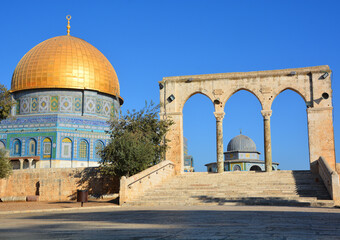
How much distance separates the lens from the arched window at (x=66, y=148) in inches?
1374

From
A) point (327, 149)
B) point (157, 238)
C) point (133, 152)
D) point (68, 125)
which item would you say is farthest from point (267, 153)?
point (68, 125)

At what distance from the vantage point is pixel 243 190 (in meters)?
15.5

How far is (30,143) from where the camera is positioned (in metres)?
35.3

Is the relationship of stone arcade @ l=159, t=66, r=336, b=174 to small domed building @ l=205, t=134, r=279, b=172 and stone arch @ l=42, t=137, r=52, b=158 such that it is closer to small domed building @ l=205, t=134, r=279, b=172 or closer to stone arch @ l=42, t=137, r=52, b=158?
stone arch @ l=42, t=137, r=52, b=158

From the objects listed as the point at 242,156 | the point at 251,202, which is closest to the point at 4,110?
the point at 251,202

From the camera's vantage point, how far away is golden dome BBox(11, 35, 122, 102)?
37.4 meters

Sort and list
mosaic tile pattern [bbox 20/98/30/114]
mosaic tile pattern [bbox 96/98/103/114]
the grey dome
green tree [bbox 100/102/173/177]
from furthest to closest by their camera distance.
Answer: the grey dome < mosaic tile pattern [bbox 96/98/103/114] < mosaic tile pattern [bbox 20/98/30/114] < green tree [bbox 100/102/173/177]

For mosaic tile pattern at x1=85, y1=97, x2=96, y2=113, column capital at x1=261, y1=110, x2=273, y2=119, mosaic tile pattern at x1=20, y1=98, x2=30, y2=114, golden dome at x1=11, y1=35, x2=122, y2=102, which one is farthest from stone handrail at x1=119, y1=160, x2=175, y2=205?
mosaic tile pattern at x1=20, y1=98, x2=30, y2=114

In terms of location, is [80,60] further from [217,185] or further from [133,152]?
[217,185]

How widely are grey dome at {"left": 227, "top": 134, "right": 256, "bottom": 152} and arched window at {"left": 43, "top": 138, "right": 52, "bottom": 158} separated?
20278 millimetres

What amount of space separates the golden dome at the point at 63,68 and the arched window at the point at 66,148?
5.11 m

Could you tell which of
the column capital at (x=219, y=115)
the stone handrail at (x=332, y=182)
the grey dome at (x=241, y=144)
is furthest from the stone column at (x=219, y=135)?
the grey dome at (x=241, y=144)

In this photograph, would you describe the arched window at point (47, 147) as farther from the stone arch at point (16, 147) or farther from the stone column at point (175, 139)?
the stone column at point (175, 139)

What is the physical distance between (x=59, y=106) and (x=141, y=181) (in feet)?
73.6
